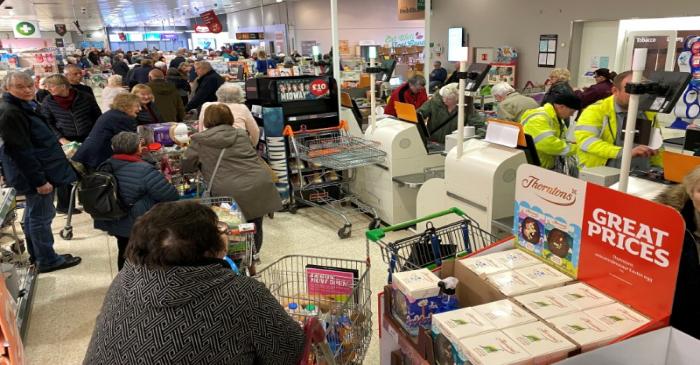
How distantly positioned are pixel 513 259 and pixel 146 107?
507cm

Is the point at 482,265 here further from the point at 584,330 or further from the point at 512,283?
the point at 584,330

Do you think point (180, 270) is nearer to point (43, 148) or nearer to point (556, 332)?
point (556, 332)

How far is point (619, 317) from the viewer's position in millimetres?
1757

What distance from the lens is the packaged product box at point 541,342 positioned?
1.58 metres

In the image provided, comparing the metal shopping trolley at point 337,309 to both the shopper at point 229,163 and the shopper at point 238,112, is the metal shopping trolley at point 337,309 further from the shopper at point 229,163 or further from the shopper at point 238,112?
the shopper at point 238,112

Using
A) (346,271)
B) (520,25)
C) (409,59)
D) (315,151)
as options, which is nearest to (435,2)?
(409,59)

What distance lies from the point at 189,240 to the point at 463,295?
1.20 metres

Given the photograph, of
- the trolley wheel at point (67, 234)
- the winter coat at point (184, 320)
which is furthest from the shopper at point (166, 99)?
the winter coat at point (184, 320)

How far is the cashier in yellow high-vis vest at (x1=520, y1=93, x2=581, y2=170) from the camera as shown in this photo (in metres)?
3.86

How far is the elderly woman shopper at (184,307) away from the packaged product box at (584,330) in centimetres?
93

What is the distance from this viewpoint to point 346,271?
238cm

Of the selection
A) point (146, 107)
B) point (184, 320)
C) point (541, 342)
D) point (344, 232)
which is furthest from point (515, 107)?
point (184, 320)

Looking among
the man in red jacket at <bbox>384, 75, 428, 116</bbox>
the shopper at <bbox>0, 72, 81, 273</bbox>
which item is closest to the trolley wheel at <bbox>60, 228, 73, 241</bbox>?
the shopper at <bbox>0, 72, 81, 273</bbox>

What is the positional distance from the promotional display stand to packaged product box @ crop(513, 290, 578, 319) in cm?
12
